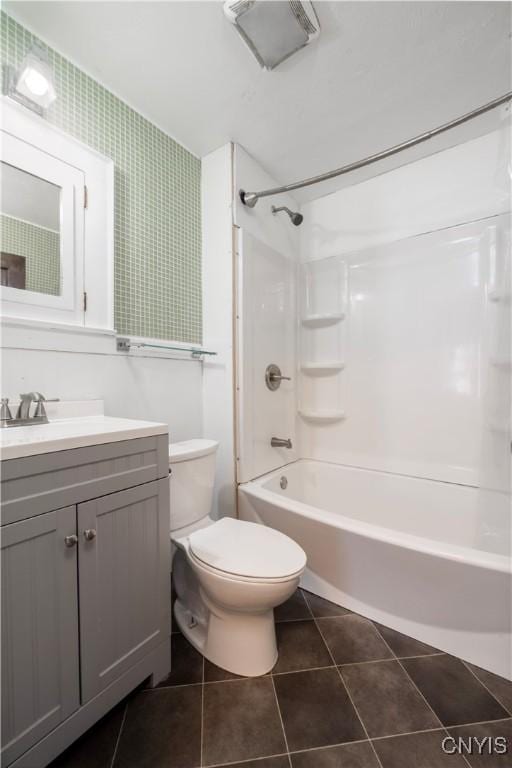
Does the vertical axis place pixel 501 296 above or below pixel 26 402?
above

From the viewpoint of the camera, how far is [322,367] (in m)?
2.12

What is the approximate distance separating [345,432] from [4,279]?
6.27ft

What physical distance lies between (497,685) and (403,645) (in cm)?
30

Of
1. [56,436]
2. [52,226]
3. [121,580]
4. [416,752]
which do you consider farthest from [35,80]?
[416,752]

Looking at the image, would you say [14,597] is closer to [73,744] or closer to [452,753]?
[73,744]

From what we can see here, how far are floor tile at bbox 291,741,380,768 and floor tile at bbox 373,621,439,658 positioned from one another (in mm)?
406

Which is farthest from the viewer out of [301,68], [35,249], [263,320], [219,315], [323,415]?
[323,415]

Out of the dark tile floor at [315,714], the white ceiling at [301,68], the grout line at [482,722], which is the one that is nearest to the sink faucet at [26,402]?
the dark tile floor at [315,714]

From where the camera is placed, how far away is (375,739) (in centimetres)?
92

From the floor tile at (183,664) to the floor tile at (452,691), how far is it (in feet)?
2.56

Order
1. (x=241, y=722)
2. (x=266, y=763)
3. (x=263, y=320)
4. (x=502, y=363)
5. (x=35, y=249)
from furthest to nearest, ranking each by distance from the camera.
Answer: (x=263, y=320), (x=502, y=363), (x=35, y=249), (x=241, y=722), (x=266, y=763)

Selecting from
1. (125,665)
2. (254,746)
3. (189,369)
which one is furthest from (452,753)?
(189,369)

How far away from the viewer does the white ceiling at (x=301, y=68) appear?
43.3 inches

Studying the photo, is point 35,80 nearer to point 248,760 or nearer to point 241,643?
point 241,643
